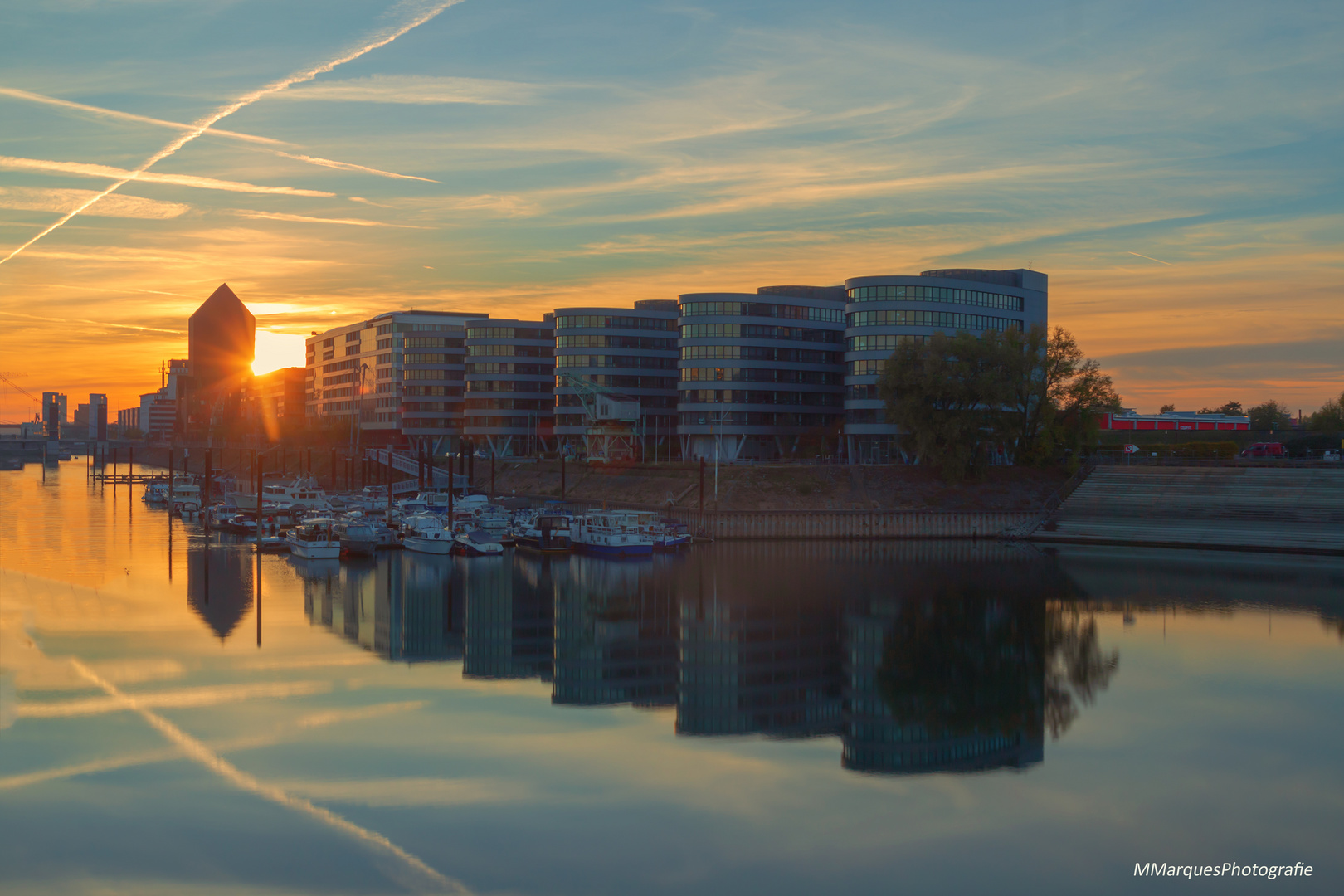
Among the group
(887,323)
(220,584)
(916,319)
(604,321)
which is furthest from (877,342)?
(220,584)

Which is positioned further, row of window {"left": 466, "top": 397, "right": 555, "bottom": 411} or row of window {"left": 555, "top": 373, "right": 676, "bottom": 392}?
row of window {"left": 466, "top": 397, "right": 555, "bottom": 411}

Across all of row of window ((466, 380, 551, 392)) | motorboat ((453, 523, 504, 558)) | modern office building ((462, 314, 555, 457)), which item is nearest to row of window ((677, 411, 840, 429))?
modern office building ((462, 314, 555, 457))

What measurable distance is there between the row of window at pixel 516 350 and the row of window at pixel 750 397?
48099mm

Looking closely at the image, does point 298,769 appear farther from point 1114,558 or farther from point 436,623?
point 1114,558

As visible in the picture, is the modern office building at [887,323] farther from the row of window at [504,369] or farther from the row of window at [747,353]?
the row of window at [504,369]

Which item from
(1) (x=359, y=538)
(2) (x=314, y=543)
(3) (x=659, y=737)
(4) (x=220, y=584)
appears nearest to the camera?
(3) (x=659, y=737)

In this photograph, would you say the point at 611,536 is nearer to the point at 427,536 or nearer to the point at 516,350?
the point at 427,536

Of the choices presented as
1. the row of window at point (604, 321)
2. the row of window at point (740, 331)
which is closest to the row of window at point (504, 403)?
the row of window at point (604, 321)

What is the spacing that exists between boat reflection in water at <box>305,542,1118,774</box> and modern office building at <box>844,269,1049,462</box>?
1751 inches

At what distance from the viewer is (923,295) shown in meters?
134

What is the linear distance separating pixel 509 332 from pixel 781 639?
448ft

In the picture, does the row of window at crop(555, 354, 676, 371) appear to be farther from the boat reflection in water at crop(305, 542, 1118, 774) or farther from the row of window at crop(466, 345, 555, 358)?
the boat reflection in water at crop(305, 542, 1118, 774)

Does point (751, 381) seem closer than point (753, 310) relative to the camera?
Yes

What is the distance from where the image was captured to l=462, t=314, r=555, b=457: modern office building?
185m
